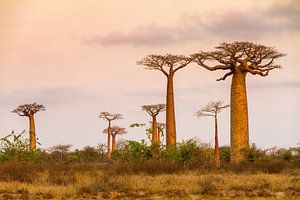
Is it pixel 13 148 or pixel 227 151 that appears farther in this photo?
→ pixel 227 151

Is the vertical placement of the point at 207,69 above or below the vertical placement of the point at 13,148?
above

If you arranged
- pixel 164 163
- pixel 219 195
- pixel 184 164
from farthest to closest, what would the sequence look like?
pixel 184 164 < pixel 164 163 < pixel 219 195

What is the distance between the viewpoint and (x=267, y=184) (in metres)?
14.0

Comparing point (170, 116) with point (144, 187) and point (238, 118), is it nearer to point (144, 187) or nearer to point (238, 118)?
point (238, 118)

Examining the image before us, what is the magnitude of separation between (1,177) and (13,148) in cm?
567

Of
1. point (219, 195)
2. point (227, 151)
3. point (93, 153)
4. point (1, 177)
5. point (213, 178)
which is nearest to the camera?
point (219, 195)

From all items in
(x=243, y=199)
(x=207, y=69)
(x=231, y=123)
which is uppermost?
(x=207, y=69)

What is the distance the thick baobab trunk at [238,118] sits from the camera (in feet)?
72.8

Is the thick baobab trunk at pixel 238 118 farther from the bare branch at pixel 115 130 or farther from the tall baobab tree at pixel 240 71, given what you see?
the bare branch at pixel 115 130

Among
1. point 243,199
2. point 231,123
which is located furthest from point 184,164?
point 243,199

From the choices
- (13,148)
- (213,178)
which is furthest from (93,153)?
(213,178)

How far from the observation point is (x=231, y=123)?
2258 centimetres

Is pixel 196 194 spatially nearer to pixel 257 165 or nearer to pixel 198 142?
pixel 257 165

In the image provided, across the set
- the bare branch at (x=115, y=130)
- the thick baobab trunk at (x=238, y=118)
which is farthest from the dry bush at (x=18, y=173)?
the bare branch at (x=115, y=130)
